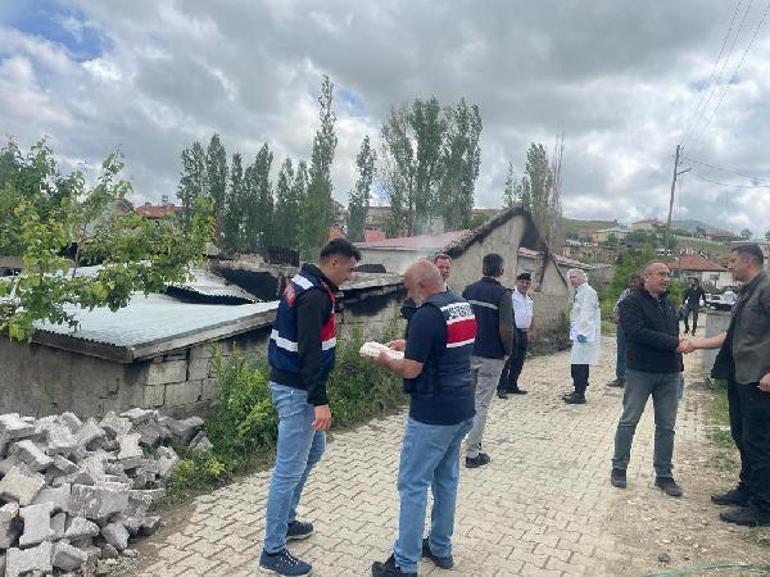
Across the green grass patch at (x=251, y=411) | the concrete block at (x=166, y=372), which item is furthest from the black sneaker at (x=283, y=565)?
the concrete block at (x=166, y=372)

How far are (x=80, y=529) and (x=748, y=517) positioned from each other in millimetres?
4722

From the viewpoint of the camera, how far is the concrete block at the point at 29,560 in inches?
130

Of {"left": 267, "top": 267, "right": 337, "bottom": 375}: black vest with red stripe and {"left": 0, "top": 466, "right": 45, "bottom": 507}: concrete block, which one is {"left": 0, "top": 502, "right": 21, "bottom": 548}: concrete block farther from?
{"left": 267, "top": 267, "right": 337, "bottom": 375}: black vest with red stripe

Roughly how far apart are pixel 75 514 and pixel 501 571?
2.73 m

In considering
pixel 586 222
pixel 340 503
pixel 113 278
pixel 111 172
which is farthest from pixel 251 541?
pixel 586 222

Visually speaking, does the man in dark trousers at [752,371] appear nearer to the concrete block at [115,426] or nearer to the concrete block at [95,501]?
the concrete block at [95,501]

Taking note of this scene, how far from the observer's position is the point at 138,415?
17.2ft

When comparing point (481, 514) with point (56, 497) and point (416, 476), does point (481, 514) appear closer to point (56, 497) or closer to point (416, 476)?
point (416, 476)

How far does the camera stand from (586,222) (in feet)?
472

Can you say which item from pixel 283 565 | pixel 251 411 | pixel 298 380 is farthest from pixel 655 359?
pixel 251 411

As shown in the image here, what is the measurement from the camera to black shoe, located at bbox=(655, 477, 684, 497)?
5035mm

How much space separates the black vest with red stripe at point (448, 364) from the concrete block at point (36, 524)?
7.68 feet

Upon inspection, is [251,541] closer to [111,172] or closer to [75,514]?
[75,514]

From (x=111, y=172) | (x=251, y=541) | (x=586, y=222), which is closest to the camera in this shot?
(x=251, y=541)
